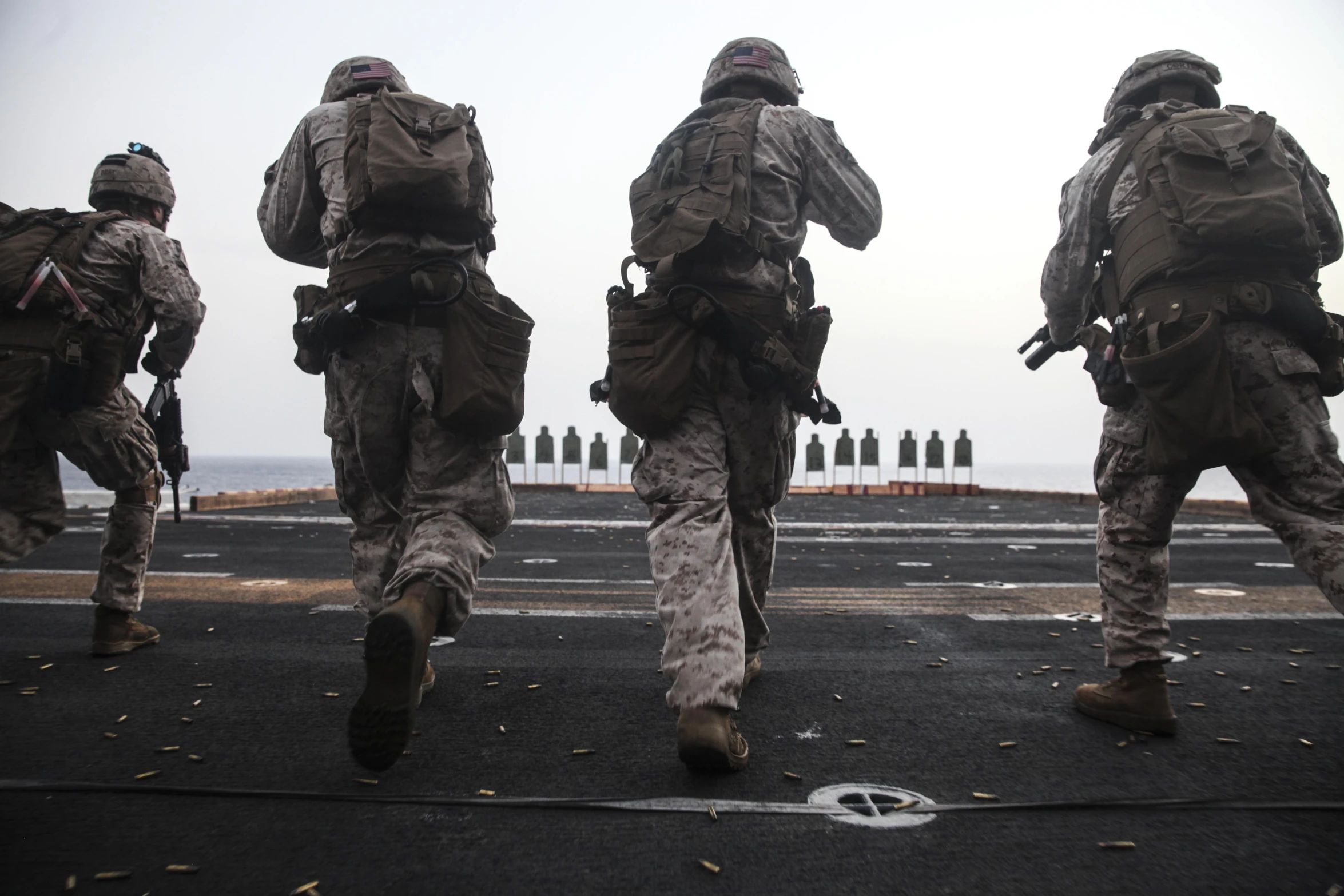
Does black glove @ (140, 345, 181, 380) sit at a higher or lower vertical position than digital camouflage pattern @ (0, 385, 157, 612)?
higher

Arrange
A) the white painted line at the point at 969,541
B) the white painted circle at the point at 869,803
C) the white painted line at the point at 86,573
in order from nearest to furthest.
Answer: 1. the white painted circle at the point at 869,803
2. the white painted line at the point at 86,573
3. the white painted line at the point at 969,541

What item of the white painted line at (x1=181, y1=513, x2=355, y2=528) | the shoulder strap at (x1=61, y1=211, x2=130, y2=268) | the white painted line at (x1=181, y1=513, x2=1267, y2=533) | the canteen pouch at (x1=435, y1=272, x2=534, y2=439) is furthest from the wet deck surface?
the white painted line at (x1=181, y1=513, x2=355, y2=528)

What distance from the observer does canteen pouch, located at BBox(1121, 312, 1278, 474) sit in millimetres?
2275

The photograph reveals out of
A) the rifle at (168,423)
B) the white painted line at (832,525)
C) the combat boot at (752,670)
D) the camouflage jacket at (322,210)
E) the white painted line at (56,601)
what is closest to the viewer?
the camouflage jacket at (322,210)

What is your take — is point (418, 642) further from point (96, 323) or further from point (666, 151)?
point (96, 323)

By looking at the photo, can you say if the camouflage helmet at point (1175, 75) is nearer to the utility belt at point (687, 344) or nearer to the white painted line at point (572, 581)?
the utility belt at point (687, 344)

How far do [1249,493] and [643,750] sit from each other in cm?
191

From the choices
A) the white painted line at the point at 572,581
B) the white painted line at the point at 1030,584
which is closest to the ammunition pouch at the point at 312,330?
the white painted line at the point at 572,581

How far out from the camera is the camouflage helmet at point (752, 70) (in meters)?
2.82

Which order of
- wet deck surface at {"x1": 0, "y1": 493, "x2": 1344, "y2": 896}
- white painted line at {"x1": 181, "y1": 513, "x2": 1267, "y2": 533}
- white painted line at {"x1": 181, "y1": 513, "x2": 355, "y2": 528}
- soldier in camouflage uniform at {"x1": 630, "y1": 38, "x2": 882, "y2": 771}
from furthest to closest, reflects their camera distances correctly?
white painted line at {"x1": 181, "y1": 513, "x2": 355, "y2": 528}, white painted line at {"x1": 181, "y1": 513, "x2": 1267, "y2": 533}, soldier in camouflage uniform at {"x1": 630, "y1": 38, "x2": 882, "y2": 771}, wet deck surface at {"x1": 0, "y1": 493, "x2": 1344, "y2": 896}

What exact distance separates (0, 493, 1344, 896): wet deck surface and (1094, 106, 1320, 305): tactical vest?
4.55 feet

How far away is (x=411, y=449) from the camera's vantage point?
2.53 metres

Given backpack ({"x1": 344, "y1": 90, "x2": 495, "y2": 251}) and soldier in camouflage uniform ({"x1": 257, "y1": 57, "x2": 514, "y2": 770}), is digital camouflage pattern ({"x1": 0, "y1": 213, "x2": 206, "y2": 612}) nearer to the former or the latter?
soldier in camouflage uniform ({"x1": 257, "y1": 57, "x2": 514, "y2": 770})

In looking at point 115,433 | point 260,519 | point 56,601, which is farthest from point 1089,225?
point 260,519
